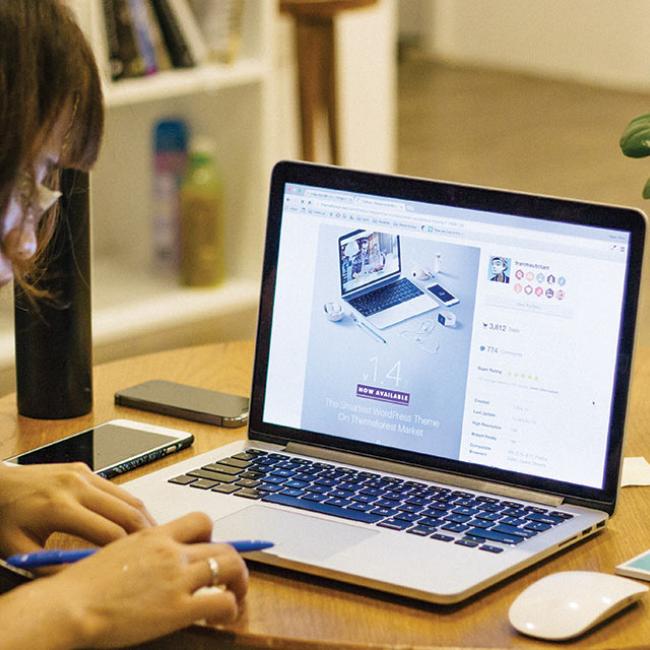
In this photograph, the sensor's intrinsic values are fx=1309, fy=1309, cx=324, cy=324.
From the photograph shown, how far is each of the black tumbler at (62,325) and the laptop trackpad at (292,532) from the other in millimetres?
382

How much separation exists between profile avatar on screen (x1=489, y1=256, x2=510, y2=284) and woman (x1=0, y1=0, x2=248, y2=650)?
37 centimetres

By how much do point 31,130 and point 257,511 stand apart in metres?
0.38

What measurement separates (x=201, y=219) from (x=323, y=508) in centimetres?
160

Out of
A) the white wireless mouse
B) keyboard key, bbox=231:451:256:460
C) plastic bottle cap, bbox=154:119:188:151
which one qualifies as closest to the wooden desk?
the white wireless mouse

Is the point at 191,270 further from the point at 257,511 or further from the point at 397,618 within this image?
the point at 397,618

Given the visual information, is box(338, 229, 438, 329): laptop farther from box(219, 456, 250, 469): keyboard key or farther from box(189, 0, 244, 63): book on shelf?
box(189, 0, 244, 63): book on shelf

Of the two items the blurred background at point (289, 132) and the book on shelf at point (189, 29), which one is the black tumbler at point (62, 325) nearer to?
the blurred background at point (289, 132)

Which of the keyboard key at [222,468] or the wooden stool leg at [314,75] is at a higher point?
the wooden stool leg at [314,75]

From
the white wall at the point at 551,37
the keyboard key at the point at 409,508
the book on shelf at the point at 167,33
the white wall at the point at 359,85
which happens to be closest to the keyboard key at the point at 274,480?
the keyboard key at the point at 409,508

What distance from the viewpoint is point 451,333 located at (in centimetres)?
124

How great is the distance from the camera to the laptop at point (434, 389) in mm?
1139

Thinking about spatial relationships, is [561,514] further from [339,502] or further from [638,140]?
[638,140]

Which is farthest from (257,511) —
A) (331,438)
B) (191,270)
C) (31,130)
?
(191,270)

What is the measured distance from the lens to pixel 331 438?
4.25ft
